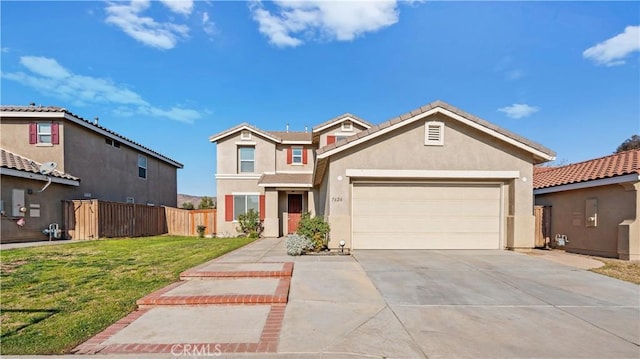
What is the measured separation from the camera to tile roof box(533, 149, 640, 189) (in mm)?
10252

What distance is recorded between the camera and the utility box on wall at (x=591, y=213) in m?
10.8

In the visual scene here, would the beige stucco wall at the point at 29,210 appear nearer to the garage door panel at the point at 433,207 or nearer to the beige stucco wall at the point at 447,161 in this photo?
the beige stucco wall at the point at 447,161

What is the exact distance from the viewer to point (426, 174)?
10875 mm

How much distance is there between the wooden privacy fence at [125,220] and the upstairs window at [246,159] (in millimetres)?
3314

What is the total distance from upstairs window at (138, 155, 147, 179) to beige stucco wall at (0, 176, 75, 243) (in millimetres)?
6536

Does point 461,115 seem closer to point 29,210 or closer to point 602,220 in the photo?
point 602,220

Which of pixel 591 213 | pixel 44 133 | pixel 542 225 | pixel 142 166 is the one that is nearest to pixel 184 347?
pixel 591 213

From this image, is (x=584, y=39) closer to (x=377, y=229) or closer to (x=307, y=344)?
(x=377, y=229)

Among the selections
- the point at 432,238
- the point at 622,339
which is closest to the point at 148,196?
the point at 432,238

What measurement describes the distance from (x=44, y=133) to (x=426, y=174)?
1850 centimetres

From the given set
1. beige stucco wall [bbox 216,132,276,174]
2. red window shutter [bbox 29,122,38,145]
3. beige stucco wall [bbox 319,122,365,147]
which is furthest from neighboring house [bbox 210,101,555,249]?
red window shutter [bbox 29,122,38,145]

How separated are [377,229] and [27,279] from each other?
31.0 feet

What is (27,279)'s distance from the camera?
6.86m

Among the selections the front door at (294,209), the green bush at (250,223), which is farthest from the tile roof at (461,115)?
the green bush at (250,223)
